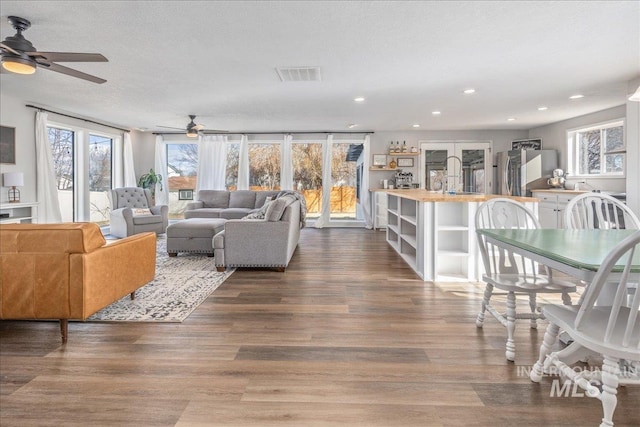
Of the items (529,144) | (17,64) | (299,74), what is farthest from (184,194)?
(529,144)

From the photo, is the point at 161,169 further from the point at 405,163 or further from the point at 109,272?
the point at 109,272

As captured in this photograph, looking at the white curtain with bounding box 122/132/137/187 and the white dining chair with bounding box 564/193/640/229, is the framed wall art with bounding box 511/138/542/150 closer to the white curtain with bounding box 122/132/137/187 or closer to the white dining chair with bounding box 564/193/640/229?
the white dining chair with bounding box 564/193/640/229

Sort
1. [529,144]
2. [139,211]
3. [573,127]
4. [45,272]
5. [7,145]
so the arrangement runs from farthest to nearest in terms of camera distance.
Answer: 1. [529,144]
2. [573,127]
3. [139,211]
4. [7,145]
5. [45,272]

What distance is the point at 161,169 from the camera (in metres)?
9.01

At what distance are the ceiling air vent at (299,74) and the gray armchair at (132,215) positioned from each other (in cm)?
405

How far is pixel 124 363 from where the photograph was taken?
214 centimetres

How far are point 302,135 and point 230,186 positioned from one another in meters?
2.24

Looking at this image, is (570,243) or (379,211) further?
(379,211)

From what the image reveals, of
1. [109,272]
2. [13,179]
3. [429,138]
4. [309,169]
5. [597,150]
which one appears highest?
[429,138]

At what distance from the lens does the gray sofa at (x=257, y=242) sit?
14.4 feet

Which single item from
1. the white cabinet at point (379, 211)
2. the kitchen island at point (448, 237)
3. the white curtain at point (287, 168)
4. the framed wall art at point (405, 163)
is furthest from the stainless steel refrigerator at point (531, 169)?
the white curtain at point (287, 168)

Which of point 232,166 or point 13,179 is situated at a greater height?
point 232,166

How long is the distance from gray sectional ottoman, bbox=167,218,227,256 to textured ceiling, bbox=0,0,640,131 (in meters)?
1.91

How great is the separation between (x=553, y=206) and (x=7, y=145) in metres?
8.80
